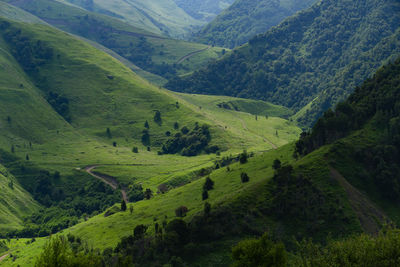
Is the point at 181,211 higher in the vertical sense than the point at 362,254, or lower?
higher

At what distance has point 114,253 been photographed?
490 ft

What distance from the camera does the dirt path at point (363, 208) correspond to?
470 ft

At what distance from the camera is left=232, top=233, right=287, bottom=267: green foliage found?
3620 inches

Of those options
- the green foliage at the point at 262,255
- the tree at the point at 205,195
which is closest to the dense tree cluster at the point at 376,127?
the tree at the point at 205,195

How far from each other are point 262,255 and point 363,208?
70.1 metres

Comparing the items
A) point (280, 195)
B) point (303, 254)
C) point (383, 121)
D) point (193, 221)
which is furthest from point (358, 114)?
point (303, 254)

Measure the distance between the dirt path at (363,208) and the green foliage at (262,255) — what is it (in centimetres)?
6018

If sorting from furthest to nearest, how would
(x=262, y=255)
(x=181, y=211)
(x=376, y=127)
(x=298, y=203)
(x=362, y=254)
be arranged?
(x=376, y=127) → (x=181, y=211) → (x=298, y=203) → (x=262, y=255) → (x=362, y=254)

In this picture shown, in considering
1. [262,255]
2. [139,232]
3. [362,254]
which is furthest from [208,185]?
[362,254]

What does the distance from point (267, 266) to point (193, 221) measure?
176ft

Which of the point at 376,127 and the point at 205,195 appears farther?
the point at 376,127

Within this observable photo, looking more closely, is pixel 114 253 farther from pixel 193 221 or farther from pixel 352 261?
pixel 352 261

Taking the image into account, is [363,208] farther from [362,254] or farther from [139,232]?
[139,232]

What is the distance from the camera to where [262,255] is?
305 feet
